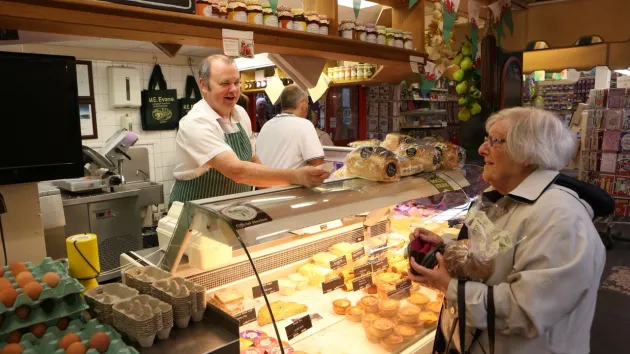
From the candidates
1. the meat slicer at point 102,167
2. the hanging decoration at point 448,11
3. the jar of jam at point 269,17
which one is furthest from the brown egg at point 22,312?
the meat slicer at point 102,167

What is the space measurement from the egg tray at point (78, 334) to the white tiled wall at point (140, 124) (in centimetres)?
640

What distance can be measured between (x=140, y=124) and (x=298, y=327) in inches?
259

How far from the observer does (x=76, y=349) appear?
1362mm

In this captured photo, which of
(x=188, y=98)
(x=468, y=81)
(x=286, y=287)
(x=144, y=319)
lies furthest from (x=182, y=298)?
(x=188, y=98)

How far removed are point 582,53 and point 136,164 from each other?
21.4ft

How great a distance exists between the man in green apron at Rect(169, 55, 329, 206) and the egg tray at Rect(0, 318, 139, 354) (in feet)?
3.44

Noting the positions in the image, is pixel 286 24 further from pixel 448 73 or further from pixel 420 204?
pixel 448 73

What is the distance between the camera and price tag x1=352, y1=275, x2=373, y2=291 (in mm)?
2533

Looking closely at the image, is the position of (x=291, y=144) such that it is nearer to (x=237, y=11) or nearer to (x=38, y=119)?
(x=237, y=11)

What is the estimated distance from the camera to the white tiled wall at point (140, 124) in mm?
7289

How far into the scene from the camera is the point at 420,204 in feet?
9.76

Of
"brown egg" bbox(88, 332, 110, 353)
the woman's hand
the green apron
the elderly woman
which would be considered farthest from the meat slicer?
the elderly woman

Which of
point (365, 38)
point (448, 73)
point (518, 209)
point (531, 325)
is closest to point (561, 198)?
point (518, 209)

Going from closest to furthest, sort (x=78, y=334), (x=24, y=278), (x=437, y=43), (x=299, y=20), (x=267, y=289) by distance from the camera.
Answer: (x=78, y=334) → (x=24, y=278) → (x=267, y=289) → (x=299, y=20) → (x=437, y=43)
